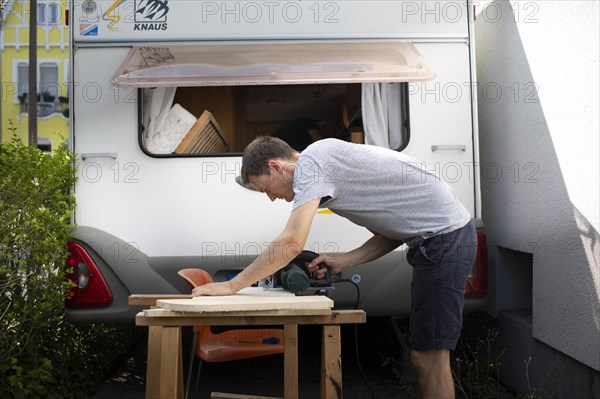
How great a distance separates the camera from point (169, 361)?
322 centimetres

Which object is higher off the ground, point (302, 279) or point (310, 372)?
point (302, 279)

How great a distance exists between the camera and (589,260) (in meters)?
4.28

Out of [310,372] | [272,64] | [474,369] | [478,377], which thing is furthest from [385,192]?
[310,372]

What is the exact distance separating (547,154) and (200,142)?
7.59 ft

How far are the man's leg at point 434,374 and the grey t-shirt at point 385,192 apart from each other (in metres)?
0.52

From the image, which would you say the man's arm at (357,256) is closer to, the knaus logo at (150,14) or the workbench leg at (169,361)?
the workbench leg at (169,361)

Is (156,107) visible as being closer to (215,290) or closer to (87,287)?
(87,287)

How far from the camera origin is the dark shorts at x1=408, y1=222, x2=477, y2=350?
352cm

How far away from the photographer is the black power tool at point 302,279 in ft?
12.0

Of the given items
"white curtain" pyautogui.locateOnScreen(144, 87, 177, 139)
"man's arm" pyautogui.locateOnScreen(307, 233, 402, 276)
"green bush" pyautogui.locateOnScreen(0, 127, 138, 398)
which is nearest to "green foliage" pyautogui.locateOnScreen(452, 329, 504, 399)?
"man's arm" pyautogui.locateOnScreen(307, 233, 402, 276)

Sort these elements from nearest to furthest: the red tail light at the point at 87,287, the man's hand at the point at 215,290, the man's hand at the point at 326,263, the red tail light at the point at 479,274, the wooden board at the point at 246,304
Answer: the wooden board at the point at 246,304 → the man's hand at the point at 215,290 → the man's hand at the point at 326,263 → the red tail light at the point at 87,287 → the red tail light at the point at 479,274

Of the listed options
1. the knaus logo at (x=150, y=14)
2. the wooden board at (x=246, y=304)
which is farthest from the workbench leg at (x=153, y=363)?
the knaus logo at (x=150, y=14)

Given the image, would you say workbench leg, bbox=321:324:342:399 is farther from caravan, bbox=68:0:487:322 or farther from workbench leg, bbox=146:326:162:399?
caravan, bbox=68:0:487:322

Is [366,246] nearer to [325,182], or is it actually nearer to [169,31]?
[325,182]
